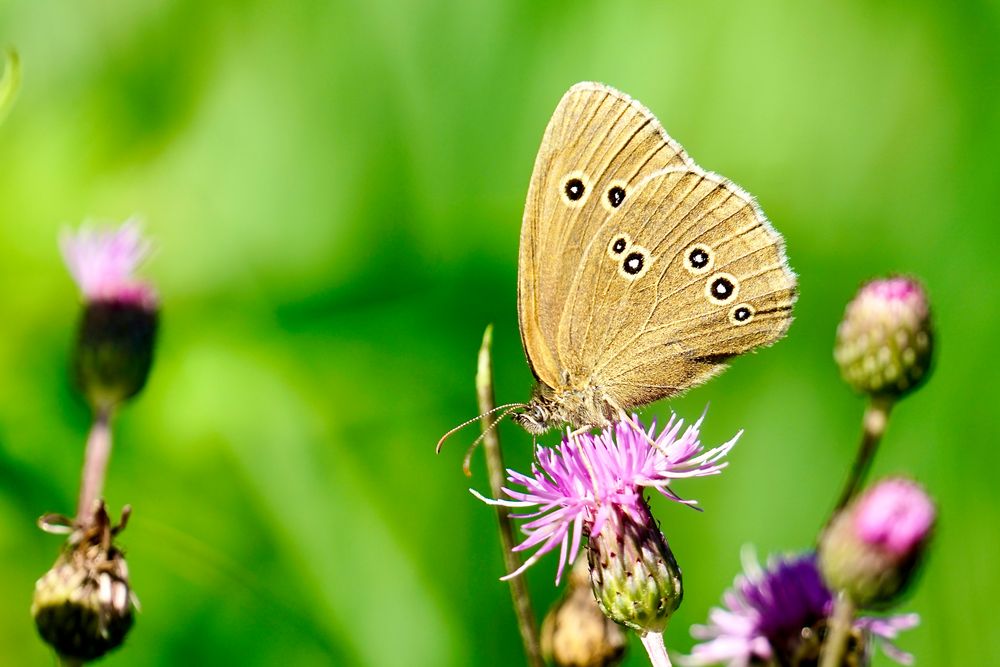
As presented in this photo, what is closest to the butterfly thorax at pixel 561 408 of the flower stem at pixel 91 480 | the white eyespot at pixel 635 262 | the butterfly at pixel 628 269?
the butterfly at pixel 628 269

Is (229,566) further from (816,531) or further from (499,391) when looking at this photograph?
(816,531)

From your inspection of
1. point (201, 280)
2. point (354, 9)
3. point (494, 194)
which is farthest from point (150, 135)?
point (494, 194)

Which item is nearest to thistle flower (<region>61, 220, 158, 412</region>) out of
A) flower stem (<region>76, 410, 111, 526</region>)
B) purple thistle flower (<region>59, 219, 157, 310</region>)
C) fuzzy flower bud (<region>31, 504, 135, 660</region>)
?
purple thistle flower (<region>59, 219, 157, 310</region>)

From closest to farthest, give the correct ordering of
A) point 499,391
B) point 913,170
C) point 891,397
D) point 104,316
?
point 891,397, point 104,316, point 499,391, point 913,170

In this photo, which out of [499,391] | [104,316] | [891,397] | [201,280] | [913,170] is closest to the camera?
[891,397]

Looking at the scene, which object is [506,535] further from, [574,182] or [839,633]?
[574,182]

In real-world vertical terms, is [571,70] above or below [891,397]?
above

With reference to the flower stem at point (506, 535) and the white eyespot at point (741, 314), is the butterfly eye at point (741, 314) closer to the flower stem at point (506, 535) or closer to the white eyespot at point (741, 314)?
the white eyespot at point (741, 314)

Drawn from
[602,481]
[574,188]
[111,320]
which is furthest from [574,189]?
[111,320]
